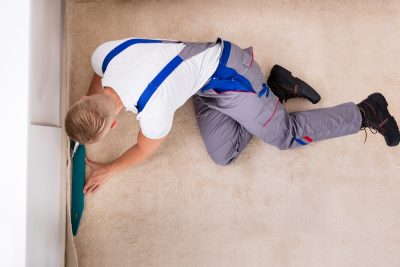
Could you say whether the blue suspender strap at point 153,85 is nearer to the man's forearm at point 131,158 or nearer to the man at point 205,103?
the man at point 205,103

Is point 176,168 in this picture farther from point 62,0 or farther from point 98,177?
point 62,0

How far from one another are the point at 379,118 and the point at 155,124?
0.97 meters

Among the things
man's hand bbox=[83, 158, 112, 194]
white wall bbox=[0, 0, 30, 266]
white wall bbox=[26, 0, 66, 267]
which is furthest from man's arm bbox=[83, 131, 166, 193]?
white wall bbox=[0, 0, 30, 266]

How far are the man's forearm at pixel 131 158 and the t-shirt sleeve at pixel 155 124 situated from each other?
0.15 meters

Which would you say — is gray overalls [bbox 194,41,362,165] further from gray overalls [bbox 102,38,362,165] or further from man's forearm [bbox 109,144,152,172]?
man's forearm [bbox 109,144,152,172]

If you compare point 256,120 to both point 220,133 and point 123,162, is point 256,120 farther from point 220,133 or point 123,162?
point 123,162

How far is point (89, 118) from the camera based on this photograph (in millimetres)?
941

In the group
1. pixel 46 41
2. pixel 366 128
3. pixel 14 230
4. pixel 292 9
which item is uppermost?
pixel 292 9

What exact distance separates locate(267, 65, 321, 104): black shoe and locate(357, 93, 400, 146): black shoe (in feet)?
0.67

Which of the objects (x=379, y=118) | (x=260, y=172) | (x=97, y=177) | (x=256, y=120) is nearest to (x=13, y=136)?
(x=97, y=177)

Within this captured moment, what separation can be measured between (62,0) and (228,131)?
817 millimetres

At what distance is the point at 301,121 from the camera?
4.72ft

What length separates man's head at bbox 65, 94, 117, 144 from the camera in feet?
3.10

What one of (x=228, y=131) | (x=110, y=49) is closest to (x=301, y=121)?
(x=228, y=131)
